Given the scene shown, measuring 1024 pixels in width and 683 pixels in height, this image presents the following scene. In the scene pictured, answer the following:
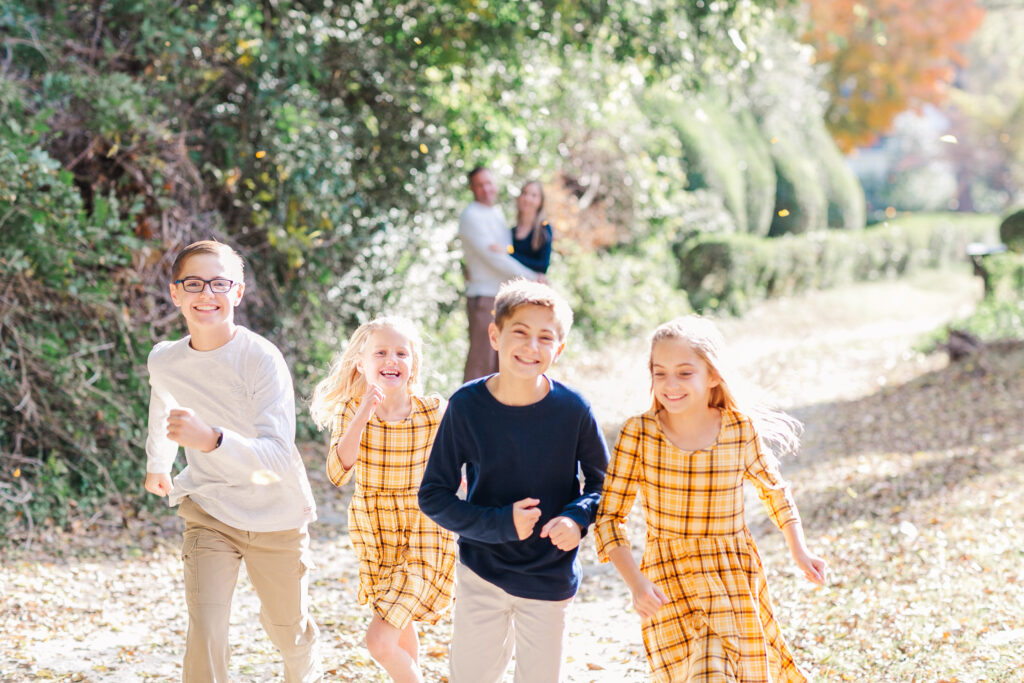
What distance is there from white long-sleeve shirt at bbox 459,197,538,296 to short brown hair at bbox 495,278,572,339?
4.46 metres

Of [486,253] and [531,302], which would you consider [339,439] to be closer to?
[531,302]

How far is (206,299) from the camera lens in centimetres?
337

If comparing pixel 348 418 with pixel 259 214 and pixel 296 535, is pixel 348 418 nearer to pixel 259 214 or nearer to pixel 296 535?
pixel 296 535

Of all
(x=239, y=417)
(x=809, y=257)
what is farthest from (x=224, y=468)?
(x=809, y=257)

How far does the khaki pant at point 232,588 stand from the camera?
3.35m

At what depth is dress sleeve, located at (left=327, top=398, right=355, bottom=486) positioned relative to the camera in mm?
3502

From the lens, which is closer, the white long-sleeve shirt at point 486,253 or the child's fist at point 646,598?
the child's fist at point 646,598

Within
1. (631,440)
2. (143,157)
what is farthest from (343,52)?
(631,440)

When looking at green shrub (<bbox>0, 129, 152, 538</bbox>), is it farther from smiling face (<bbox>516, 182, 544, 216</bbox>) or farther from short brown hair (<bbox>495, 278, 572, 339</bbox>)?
short brown hair (<bbox>495, 278, 572, 339</bbox>)

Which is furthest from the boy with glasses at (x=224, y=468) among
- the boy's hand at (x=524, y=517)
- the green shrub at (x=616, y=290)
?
the green shrub at (x=616, y=290)

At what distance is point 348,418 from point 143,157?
3.81 metres

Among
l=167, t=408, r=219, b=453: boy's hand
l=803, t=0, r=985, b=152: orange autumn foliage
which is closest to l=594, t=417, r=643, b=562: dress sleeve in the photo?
l=167, t=408, r=219, b=453: boy's hand

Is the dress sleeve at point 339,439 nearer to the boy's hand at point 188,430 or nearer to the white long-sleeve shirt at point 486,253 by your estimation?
the boy's hand at point 188,430

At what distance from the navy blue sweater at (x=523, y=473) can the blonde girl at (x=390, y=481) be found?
17.4 inches
